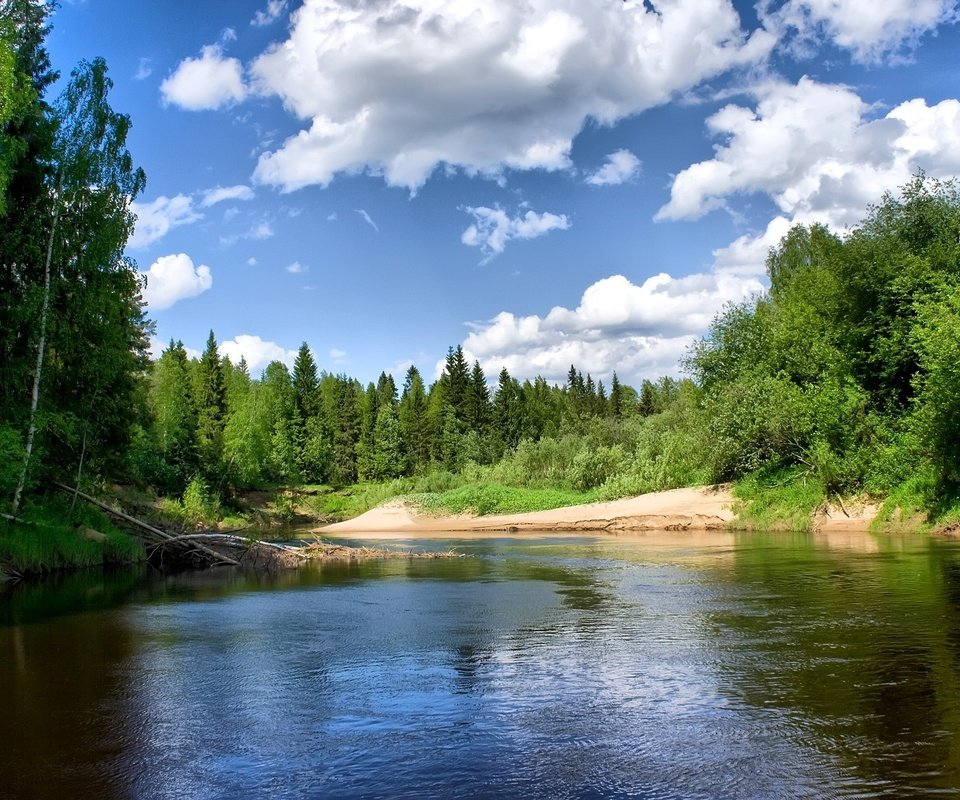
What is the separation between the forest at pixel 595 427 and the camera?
26266 millimetres

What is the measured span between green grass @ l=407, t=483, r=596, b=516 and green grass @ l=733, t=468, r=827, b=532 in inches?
633

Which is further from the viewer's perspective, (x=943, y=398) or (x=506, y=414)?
(x=506, y=414)

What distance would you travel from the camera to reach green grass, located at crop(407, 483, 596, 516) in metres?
62.8

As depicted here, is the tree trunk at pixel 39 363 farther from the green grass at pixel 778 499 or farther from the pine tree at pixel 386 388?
the pine tree at pixel 386 388

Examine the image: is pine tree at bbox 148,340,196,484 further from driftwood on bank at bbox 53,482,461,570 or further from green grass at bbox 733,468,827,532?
green grass at bbox 733,468,827,532

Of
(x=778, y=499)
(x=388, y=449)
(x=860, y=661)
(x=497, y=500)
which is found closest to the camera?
(x=860, y=661)

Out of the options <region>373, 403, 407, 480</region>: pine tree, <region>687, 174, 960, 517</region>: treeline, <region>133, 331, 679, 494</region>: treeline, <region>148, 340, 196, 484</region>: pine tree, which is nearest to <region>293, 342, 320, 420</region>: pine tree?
<region>133, 331, 679, 494</region>: treeline

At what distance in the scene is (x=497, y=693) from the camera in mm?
9641

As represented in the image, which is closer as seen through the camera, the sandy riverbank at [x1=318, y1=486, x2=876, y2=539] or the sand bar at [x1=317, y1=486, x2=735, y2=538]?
the sandy riverbank at [x1=318, y1=486, x2=876, y2=539]

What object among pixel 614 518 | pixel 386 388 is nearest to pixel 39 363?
pixel 614 518

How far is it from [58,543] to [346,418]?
86113 millimetres

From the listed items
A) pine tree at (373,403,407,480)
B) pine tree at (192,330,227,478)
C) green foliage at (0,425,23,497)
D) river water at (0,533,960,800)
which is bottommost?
river water at (0,533,960,800)

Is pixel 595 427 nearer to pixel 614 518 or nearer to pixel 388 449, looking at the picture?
pixel 388 449

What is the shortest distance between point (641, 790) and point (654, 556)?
23.3 meters
